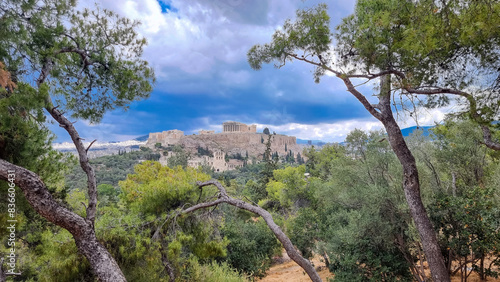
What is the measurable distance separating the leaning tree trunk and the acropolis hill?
71.8 metres

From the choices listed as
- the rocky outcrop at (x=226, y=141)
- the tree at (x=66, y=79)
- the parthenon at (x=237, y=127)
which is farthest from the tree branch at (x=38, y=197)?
the parthenon at (x=237, y=127)

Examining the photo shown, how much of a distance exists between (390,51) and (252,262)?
8.01 metres

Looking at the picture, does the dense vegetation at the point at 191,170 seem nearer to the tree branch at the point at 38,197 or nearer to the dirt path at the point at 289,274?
the tree branch at the point at 38,197

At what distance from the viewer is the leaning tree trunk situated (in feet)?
12.6

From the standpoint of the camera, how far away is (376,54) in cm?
373

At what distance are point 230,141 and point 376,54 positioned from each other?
8234 centimetres

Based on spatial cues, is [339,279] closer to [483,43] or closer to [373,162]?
[373,162]

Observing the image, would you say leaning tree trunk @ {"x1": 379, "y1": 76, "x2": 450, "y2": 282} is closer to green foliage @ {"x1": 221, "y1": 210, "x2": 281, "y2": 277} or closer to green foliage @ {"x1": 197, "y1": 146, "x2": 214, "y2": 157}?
green foliage @ {"x1": 221, "y1": 210, "x2": 281, "y2": 277}

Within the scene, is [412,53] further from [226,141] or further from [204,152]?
[226,141]

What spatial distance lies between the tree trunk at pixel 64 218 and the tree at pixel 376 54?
3799mm

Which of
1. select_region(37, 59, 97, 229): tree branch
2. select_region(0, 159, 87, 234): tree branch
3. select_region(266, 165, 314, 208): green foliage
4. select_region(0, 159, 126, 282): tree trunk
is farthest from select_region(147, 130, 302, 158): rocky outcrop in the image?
select_region(0, 159, 87, 234): tree branch

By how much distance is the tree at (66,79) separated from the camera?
2709 millimetres

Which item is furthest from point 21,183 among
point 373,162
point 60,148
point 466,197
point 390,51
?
point 373,162

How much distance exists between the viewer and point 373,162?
6984mm
